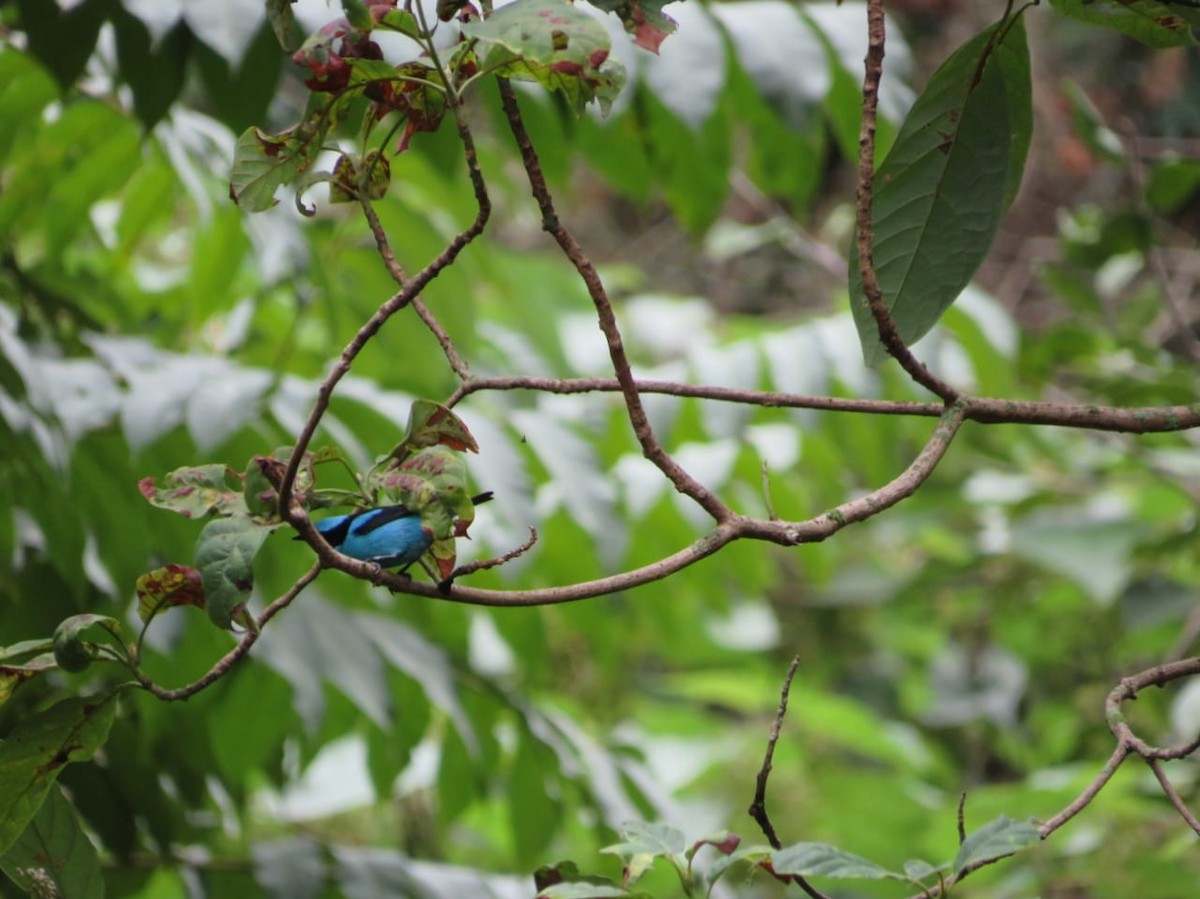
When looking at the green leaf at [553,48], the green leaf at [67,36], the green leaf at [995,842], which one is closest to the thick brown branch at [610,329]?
the green leaf at [553,48]

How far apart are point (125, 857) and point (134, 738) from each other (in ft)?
0.47

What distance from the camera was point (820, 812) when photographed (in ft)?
11.8

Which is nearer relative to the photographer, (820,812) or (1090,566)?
(1090,566)

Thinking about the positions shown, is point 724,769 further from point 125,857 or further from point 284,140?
point 284,140

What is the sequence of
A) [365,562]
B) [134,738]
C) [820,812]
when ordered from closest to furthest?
[365,562] → [134,738] → [820,812]

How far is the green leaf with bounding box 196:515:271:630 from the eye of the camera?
685 mm

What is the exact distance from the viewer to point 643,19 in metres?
0.76

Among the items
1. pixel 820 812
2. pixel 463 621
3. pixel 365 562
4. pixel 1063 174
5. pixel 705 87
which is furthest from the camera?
pixel 1063 174

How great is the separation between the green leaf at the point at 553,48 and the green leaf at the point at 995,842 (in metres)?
0.48

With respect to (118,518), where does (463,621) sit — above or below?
below

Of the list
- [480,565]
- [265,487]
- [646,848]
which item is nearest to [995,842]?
[646,848]

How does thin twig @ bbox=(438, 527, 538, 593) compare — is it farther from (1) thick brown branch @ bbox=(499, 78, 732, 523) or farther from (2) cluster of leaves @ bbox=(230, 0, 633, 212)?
(2) cluster of leaves @ bbox=(230, 0, 633, 212)

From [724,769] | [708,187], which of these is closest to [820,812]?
[724,769]

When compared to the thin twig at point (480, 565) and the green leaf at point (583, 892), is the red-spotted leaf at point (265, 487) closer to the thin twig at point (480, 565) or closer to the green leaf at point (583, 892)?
the thin twig at point (480, 565)
